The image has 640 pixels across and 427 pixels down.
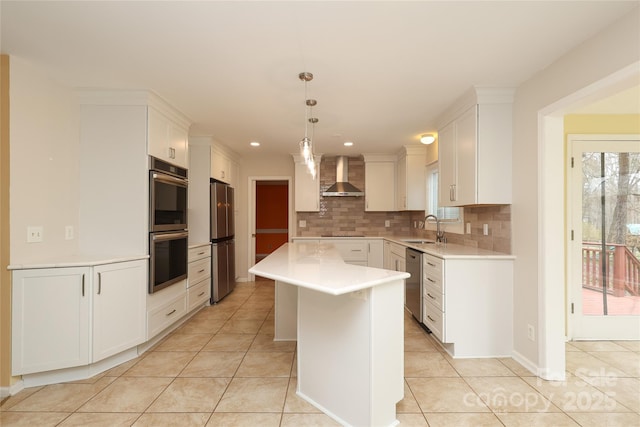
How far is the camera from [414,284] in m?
3.42

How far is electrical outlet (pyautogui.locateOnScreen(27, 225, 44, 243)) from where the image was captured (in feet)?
7.39

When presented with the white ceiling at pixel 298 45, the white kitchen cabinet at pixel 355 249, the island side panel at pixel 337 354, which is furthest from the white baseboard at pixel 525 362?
the white kitchen cabinet at pixel 355 249

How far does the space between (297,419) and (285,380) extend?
0.46 metres

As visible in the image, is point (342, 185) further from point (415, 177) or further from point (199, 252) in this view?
point (199, 252)

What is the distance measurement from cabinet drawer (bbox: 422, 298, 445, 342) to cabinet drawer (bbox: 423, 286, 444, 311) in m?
0.03

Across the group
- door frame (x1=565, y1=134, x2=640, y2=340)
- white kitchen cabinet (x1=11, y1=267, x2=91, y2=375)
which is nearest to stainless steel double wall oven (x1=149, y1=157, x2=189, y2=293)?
white kitchen cabinet (x1=11, y1=267, x2=91, y2=375)

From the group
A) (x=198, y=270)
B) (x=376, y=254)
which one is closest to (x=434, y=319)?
(x=376, y=254)

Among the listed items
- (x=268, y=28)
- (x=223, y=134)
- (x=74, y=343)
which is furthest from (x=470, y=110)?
(x=74, y=343)

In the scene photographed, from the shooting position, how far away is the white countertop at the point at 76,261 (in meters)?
2.15

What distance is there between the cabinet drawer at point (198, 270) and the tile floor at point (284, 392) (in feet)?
2.99

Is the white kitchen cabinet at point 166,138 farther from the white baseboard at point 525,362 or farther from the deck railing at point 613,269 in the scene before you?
the deck railing at point 613,269

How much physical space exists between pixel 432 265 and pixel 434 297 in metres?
0.30

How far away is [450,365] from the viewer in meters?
2.50

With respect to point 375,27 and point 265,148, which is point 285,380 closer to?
point 375,27
